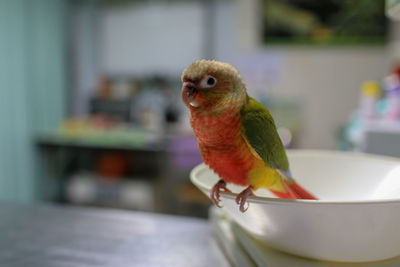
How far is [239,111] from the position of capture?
43cm

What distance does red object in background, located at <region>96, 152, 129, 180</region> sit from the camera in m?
2.31

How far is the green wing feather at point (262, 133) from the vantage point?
0.42 metres

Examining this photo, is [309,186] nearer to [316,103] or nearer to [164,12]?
[316,103]

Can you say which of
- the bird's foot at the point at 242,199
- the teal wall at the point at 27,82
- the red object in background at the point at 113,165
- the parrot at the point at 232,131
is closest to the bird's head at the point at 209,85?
the parrot at the point at 232,131

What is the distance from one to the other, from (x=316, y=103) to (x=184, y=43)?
3.28 ft

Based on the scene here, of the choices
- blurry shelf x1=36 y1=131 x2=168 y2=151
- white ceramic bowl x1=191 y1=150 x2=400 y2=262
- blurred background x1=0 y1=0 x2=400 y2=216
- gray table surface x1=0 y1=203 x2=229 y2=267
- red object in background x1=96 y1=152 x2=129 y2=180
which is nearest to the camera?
white ceramic bowl x1=191 y1=150 x2=400 y2=262


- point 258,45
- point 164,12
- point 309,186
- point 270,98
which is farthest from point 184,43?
point 309,186

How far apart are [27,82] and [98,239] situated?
6.77ft

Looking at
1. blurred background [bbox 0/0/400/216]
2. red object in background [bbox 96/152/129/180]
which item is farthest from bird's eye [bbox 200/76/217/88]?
red object in background [bbox 96/152/129/180]

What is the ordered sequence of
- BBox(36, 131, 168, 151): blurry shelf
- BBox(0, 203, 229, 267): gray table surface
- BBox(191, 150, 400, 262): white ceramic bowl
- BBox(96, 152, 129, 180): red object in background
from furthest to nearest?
BBox(96, 152, 129, 180): red object in background
BBox(36, 131, 168, 151): blurry shelf
BBox(0, 203, 229, 267): gray table surface
BBox(191, 150, 400, 262): white ceramic bowl

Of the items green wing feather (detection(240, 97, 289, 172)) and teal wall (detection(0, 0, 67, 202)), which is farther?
teal wall (detection(0, 0, 67, 202))

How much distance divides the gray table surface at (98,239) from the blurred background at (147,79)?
1.27 metres

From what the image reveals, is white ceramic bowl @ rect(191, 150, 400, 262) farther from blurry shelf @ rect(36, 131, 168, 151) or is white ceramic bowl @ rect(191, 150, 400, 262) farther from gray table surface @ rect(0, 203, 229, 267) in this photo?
blurry shelf @ rect(36, 131, 168, 151)

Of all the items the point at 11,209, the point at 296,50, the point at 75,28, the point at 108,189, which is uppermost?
the point at 75,28
